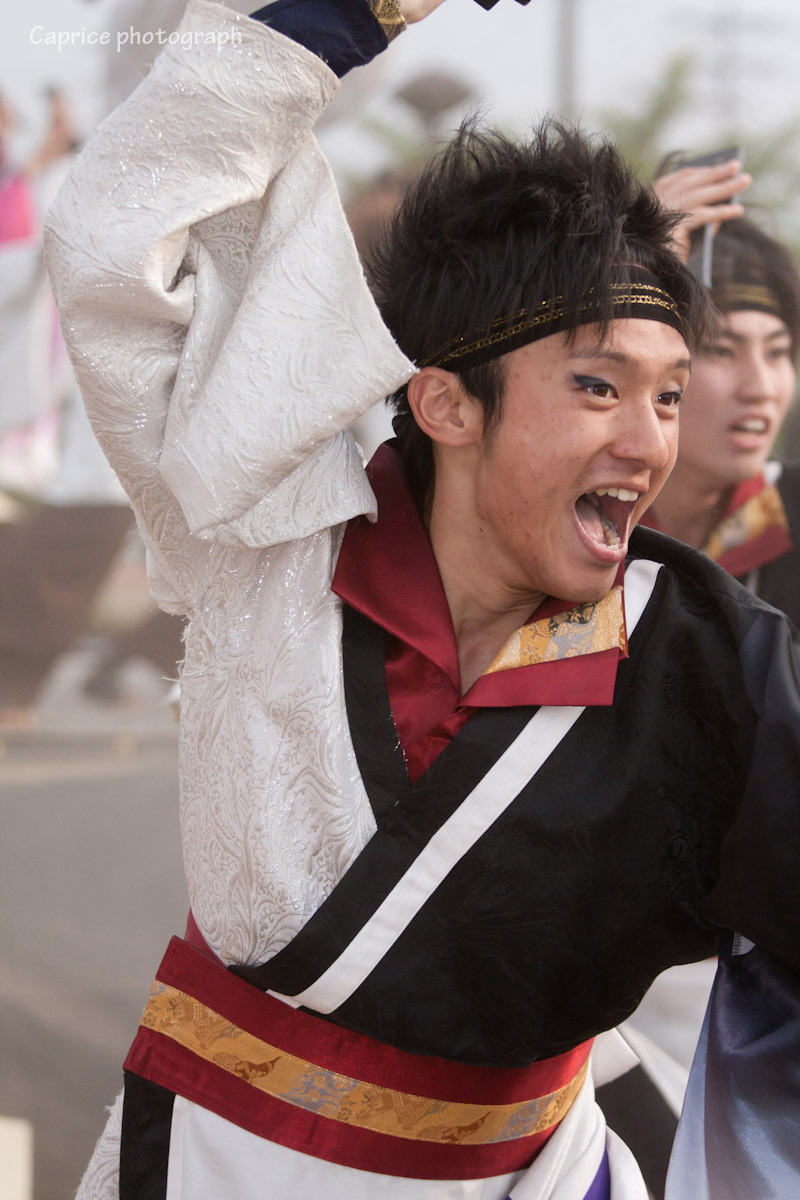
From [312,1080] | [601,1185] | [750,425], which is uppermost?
[750,425]

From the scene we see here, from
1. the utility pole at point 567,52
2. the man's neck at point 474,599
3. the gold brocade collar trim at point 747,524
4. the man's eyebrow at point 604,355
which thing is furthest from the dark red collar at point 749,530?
the man's eyebrow at point 604,355

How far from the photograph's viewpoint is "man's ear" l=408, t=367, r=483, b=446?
956mm

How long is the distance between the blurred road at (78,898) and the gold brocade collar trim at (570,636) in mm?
1626

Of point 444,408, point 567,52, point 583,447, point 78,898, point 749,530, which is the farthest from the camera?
point 78,898

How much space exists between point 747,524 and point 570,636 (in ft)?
4.03

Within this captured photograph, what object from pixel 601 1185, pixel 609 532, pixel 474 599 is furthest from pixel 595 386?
pixel 601 1185

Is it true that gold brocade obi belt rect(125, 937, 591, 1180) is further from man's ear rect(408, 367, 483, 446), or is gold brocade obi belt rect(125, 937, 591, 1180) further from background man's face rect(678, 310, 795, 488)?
background man's face rect(678, 310, 795, 488)

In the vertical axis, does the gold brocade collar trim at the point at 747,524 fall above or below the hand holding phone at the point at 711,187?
below

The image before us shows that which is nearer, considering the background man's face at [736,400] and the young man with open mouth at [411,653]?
the young man with open mouth at [411,653]

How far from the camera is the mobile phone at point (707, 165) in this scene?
5.97ft

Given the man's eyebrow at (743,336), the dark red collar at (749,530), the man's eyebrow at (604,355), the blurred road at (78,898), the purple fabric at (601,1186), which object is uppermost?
the man's eyebrow at (604,355)

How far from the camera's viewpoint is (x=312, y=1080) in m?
0.93

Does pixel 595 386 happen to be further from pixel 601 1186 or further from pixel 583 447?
pixel 601 1186

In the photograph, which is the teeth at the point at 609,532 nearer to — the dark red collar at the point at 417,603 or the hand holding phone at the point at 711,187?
the dark red collar at the point at 417,603
